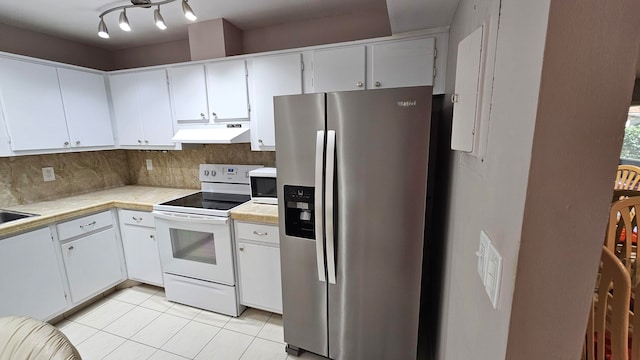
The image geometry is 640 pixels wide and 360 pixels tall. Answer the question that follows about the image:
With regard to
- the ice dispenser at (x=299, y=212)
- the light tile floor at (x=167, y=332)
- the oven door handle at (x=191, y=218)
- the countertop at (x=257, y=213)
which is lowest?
the light tile floor at (x=167, y=332)

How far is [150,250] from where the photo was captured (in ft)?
7.94

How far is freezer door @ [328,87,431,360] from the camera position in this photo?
4.35 ft

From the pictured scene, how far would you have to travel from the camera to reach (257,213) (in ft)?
6.49

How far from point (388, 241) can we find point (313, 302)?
2.13ft

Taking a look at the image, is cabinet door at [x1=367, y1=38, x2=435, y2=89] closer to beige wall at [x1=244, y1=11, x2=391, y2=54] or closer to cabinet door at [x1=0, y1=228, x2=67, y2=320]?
beige wall at [x1=244, y1=11, x2=391, y2=54]

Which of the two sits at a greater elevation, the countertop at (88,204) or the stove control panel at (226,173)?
the stove control panel at (226,173)

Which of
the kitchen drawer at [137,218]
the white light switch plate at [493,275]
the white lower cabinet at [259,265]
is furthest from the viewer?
the kitchen drawer at [137,218]

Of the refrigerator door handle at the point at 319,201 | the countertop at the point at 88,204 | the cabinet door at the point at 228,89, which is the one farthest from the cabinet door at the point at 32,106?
the refrigerator door handle at the point at 319,201

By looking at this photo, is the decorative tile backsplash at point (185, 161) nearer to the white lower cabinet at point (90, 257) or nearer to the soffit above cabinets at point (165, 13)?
the white lower cabinet at point (90, 257)

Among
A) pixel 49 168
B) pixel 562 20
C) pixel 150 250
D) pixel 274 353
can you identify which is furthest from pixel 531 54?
pixel 49 168

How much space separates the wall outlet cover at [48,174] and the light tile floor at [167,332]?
1.27 m

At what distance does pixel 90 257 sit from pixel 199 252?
1.00 metres

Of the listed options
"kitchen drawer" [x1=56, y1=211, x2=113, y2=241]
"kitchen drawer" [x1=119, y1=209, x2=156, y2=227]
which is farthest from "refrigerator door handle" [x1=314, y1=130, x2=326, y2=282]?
"kitchen drawer" [x1=56, y1=211, x2=113, y2=241]

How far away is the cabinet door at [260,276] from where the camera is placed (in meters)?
2.00
